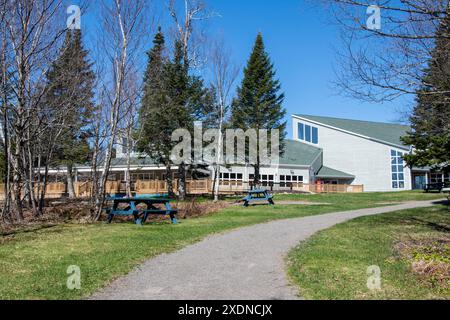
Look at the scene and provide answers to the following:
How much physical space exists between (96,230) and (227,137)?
24.5 metres

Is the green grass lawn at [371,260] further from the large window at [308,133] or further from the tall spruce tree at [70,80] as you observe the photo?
the large window at [308,133]

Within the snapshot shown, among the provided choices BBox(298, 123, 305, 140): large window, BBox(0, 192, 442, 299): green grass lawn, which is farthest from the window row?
BBox(0, 192, 442, 299): green grass lawn

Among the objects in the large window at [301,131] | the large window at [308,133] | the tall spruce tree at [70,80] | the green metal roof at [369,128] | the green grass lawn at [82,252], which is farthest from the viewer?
the large window at [301,131]

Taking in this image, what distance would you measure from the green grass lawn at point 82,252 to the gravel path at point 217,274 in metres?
0.37

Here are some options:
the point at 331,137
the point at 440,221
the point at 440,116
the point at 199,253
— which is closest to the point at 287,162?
the point at 331,137

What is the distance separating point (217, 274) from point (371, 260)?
2922 mm

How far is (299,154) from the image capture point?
46.3 metres

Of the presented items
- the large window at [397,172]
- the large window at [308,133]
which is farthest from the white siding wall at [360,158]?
the large window at [308,133]

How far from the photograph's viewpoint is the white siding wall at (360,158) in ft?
142

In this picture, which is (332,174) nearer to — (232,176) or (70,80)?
(232,176)

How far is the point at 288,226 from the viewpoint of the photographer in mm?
12844

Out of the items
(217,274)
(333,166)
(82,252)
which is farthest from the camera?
(333,166)

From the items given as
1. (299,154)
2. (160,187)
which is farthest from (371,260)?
(299,154)

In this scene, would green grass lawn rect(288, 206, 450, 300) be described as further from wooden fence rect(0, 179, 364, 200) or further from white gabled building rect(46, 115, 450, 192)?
white gabled building rect(46, 115, 450, 192)
